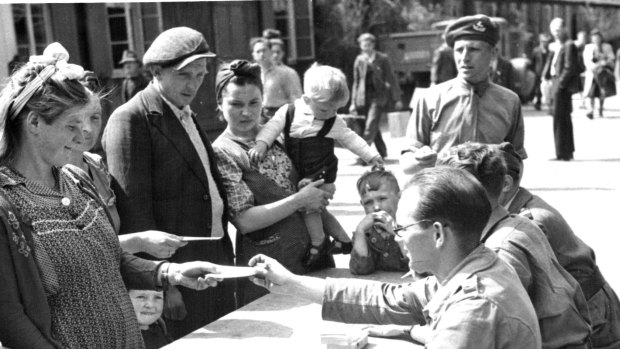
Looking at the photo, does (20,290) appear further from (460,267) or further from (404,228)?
(460,267)

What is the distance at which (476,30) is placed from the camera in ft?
13.1

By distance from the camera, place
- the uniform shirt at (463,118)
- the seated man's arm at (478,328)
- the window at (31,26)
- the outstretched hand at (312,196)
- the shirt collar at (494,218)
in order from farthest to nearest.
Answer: the window at (31,26) < the uniform shirt at (463,118) < the outstretched hand at (312,196) < the shirt collar at (494,218) < the seated man's arm at (478,328)

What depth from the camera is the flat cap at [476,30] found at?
Result: 4.01 meters

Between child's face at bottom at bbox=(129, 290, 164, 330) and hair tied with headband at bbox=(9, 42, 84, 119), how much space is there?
1088 mm

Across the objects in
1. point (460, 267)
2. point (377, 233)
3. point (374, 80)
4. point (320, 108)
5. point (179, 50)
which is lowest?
point (374, 80)

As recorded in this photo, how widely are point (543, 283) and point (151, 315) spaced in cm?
144

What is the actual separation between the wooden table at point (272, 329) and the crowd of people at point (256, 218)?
0.16 metres

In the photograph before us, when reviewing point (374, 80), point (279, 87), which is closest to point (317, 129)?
point (279, 87)

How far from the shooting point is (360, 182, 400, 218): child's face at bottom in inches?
144

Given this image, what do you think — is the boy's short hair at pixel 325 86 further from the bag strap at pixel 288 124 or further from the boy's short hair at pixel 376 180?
the boy's short hair at pixel 376 180

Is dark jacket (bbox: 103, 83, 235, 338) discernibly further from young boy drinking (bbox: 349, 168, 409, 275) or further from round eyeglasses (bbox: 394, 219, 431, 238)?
round eyeglasses (bbox: 394, 219, 431, 238)

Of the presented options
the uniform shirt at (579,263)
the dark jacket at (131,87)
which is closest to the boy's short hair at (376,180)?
the uniform shirt at (579,263)

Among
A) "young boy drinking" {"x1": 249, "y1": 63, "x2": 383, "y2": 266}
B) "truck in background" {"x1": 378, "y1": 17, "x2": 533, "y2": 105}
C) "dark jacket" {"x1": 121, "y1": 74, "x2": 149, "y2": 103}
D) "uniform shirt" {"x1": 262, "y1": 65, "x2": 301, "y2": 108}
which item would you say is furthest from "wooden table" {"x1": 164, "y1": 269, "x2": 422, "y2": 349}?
"truck in background" {"x1": 378, "y1": 17, "x2": 533, "y2": 105}

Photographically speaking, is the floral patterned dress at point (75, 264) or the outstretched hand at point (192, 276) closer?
the floral patterned dress at point (75, 264)
